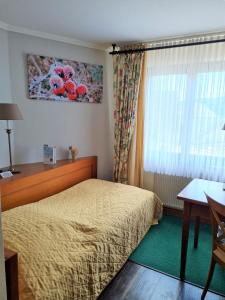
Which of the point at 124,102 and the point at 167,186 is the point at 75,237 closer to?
the point at 167,186

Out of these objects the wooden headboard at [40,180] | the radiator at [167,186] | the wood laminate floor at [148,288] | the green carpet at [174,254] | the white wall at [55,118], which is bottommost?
the wood laminate floor at [148,288]

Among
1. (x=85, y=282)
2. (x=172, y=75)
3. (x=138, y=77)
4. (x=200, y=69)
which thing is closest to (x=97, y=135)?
(x=138, y=77)

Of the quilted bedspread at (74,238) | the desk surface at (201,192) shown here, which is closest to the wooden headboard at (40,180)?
the quilted bedspread at (74,238)

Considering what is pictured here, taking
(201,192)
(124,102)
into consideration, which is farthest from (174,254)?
(124,102)

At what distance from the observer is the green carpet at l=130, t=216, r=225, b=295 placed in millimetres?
2086

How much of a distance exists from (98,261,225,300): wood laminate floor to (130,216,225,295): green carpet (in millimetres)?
95

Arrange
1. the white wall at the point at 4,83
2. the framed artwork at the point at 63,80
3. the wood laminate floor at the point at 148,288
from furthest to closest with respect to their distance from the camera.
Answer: the framed artwork at the point at 63,80 < the white wall at the point at 4,83 < the wood laminate floor at the point at 148,288

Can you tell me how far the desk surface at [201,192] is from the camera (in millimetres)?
1871

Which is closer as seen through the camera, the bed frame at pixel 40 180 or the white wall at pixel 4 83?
the bed frame at pixel 40 180

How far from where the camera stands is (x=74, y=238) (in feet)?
5.73

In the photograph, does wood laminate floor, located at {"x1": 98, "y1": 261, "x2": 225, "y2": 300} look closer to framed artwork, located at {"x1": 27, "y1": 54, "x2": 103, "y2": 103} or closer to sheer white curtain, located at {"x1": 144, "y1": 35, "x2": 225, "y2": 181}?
sheer white curtain, located at {"x1": 144, "y1": 35, "x2": 225, "y2": 181}

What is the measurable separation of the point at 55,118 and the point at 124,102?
39.0 inches

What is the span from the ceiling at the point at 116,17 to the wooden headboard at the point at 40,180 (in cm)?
160

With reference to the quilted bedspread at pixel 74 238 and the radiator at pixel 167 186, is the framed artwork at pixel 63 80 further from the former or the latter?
the radiator at pixel 167 186
